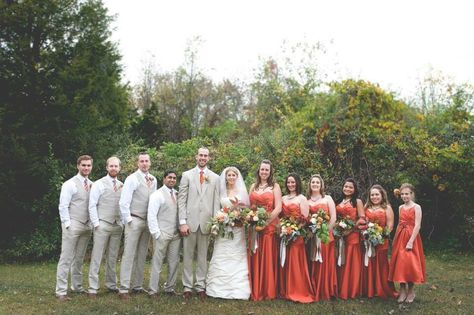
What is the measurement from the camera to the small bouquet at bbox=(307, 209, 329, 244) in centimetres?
763

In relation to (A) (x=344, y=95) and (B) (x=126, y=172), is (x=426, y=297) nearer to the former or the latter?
(A) (x=344, y=95)

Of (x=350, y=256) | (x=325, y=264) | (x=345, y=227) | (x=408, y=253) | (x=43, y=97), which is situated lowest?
(x=325, y=264)

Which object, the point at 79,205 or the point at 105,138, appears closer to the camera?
the point at 79,205

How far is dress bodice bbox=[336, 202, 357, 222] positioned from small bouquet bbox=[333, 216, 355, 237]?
96 mm

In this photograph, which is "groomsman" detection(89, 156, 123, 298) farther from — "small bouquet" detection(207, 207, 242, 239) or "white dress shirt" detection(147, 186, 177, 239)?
"small bouquet" detection(207, 207, 242, 239)

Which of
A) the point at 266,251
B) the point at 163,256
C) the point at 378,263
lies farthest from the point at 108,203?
the point at 378,263

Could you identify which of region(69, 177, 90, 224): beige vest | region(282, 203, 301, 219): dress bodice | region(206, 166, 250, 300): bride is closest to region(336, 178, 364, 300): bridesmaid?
region(282, 203, 301, 219): dress bodice

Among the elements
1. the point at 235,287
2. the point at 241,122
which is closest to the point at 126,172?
the point at 235,287

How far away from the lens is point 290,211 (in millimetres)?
8031

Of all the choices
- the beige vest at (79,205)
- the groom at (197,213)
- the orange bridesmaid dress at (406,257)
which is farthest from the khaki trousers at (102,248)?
the orange bridesmaid dress at (406,257)

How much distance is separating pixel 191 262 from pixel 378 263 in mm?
3084

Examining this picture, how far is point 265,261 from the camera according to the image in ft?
26.0

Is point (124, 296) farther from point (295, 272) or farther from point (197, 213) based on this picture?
point (295, 272)

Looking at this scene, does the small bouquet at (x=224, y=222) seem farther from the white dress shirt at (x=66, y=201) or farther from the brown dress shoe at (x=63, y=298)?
the brown dress shoe at (x=63, y=298)
